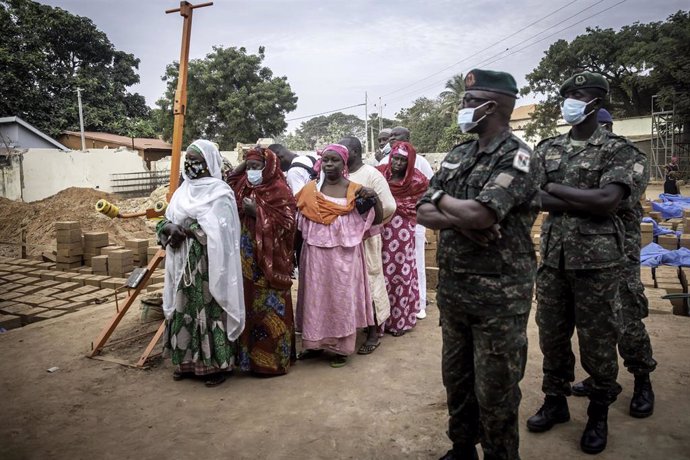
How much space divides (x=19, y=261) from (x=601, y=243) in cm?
969

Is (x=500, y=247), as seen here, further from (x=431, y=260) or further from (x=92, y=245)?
(x=92, y=245)

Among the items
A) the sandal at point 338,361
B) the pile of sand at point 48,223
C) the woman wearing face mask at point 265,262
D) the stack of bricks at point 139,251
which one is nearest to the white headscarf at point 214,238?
the woman wearing face mask at point 265,262

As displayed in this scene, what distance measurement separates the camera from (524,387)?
339 centimetres

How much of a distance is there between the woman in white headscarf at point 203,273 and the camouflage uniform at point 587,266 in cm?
227

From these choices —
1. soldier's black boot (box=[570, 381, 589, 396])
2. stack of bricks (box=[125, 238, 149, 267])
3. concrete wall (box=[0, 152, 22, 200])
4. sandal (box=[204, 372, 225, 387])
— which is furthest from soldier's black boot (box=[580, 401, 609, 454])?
concrete wall (box=[0, 152, 22, 200])

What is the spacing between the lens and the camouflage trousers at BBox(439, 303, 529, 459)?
80.4 inches

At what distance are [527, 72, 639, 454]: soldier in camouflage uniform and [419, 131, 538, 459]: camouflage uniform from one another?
0.54 metres

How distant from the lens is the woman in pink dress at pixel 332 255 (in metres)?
3.89

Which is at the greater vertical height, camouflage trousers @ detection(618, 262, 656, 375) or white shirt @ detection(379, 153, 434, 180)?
white shirt @ detection(379, 153, 434, 180)

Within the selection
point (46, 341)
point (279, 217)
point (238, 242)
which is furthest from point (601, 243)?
point (46, 341)

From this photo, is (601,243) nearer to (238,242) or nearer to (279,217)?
(279,217)

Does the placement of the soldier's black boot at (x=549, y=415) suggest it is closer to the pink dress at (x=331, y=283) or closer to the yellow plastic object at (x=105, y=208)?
the pink dress at (x=331, y=283)

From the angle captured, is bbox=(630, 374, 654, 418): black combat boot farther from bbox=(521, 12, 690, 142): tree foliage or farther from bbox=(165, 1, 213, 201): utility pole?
bbox=(521, 12, 690, 142): tree foliage

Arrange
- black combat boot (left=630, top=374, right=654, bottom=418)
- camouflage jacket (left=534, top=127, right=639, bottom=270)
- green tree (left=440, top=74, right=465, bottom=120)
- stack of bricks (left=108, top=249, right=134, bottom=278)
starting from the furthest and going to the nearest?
green tree (left=440, top=74, right=465, bottom=120) → stack of bricks (left=108, top=249, right=134, bottom=278) → black combat boot (left=630, top=374, right=654, bottom=418) → camouflage jacket (left=534, top=127, right=639, bottom=270)
